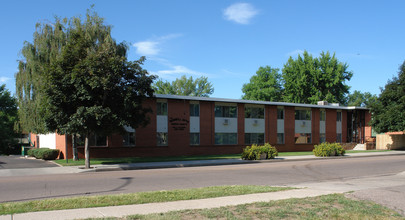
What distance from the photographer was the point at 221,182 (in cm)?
1321

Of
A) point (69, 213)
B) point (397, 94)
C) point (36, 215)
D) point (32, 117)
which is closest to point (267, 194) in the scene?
point (69, 213)

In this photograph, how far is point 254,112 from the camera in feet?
116

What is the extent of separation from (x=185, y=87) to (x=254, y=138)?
3684 cm

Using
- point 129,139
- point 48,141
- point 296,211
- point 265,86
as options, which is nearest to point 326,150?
point 129,139

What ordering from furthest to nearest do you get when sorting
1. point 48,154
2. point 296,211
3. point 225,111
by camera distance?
1. point 225,111
2. point 48,154
3. point 296,211

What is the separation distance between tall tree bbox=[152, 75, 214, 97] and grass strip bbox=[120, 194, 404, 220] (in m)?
60.0

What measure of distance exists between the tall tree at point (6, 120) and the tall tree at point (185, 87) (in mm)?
24886

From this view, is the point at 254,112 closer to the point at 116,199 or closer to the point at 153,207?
the point at 116,199

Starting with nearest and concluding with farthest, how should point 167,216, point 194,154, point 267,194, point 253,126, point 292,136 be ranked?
point 167,216, point 267,194, point 194,154, point 253,126, point 292,136

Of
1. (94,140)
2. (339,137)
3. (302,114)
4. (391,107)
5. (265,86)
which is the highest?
(265,86)

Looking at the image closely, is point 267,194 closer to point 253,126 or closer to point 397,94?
point 253,126

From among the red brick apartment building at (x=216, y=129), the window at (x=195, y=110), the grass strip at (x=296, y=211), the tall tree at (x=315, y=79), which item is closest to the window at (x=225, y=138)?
the red brick apartment building at (x=216, y=129)

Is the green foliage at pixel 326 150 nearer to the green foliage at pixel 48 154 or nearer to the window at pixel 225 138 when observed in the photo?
the window at pixel 225 138

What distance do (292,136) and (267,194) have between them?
29.3 m
